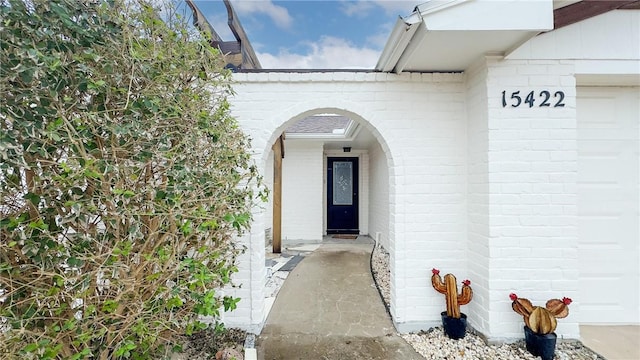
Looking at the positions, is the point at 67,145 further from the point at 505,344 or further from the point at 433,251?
the point at 505,344

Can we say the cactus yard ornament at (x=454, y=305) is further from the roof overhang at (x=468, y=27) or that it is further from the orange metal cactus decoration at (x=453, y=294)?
the roof overhang at (x=468, y=27)

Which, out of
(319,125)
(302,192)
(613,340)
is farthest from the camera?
(319,125)

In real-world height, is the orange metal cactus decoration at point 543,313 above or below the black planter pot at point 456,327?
above

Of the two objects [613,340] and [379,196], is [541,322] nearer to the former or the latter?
[613,340]

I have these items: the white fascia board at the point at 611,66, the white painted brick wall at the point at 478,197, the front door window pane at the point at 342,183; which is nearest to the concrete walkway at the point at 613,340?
the white painted brick wall at the point at 478,197

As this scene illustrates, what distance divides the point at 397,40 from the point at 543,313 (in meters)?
3.19

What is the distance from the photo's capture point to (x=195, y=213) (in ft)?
6.78

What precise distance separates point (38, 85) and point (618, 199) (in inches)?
225

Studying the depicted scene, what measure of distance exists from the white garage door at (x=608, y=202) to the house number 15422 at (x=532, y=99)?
2.17ft

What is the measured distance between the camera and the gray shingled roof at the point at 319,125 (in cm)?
824

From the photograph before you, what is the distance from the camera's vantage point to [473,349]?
3002mm

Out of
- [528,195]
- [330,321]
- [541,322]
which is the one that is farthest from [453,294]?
[330,321]

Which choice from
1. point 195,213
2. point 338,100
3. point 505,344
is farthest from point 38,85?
point 505,344

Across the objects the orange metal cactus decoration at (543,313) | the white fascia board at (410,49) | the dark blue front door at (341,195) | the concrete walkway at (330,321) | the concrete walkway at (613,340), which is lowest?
the concrete walkway at (330,321)
